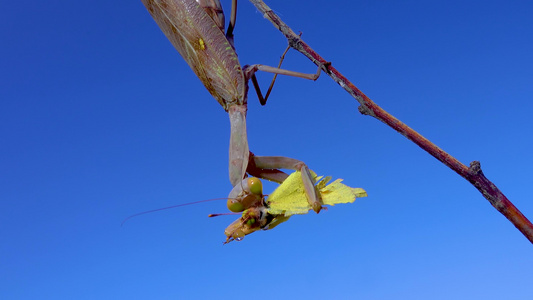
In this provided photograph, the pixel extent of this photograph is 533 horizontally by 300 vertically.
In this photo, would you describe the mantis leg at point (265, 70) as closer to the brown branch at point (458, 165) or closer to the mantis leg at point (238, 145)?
the mantis leg at point (238, 145)

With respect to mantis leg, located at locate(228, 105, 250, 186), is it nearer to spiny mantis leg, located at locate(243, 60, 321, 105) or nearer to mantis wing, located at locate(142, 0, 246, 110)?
mantis wing, located at locate(142, 0, 246, 110)

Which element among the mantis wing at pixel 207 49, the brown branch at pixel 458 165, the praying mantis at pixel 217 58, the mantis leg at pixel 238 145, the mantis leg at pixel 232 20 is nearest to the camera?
the brown branch at pixel 458 165

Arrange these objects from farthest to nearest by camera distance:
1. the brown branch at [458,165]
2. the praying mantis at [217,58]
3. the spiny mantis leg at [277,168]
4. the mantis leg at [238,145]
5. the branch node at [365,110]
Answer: the praying mantis at [217,58]
the mantis leg at [238,145]
the spiny mantis leg at [277,168]
the branch node at [365,110]
the brown branch at [458,165]

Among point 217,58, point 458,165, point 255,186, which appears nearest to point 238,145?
point 255,186

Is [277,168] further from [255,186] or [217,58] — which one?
[217,58]

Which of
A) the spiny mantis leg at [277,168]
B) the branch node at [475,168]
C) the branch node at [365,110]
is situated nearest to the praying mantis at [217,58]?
the spiny mantis leg at [277,168]

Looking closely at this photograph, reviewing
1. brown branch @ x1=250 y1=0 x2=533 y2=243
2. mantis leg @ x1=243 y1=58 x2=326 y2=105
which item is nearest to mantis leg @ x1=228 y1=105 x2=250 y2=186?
mantis leg @ x1=243 y1=58 x2=326 y2=105

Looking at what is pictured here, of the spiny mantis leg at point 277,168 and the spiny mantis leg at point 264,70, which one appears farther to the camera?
the spiny mantis leg at point 264,70

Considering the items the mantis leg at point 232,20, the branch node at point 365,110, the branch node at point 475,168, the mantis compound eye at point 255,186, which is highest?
the mantis leg at point 232,20

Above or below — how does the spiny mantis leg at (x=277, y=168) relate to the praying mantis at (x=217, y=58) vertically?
below
